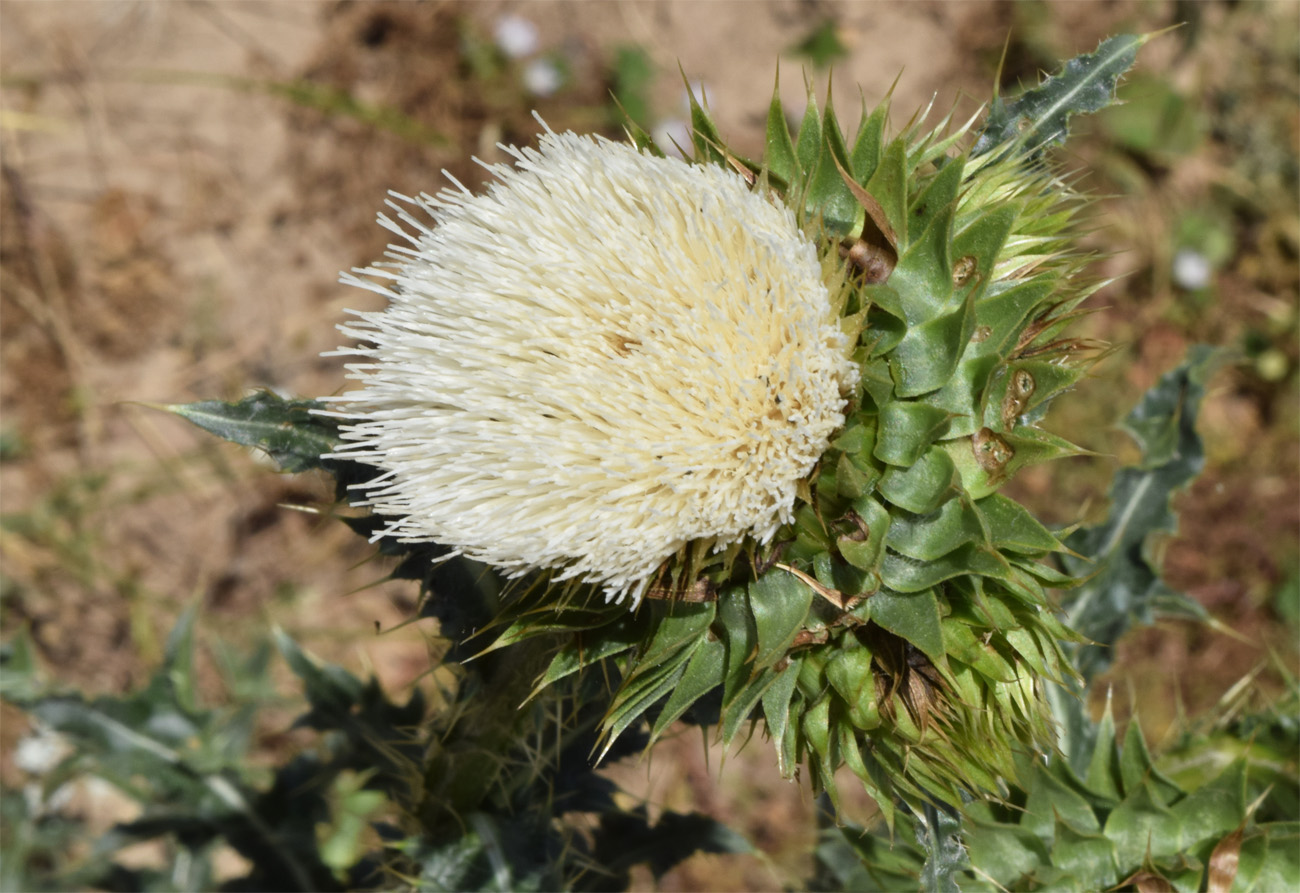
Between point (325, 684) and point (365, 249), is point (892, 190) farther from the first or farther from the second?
point (365, 249)

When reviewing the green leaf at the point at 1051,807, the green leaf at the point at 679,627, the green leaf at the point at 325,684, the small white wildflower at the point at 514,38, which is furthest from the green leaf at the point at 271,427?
the small white wildflower at the point at 514,38

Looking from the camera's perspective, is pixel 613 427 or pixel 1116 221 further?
pixel 1116 221

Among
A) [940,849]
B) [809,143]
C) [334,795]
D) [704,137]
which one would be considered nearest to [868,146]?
[809,143]

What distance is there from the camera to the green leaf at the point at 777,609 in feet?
6.56

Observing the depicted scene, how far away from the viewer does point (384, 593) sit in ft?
18.6

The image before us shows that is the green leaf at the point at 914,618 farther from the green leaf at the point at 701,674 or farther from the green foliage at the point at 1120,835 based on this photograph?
the green foliage at the point at 1120,835

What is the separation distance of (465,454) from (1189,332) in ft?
18.3

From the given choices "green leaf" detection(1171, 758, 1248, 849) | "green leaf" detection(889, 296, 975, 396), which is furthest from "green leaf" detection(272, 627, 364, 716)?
"green leaf" detection(1171, 758, 1248, 849)

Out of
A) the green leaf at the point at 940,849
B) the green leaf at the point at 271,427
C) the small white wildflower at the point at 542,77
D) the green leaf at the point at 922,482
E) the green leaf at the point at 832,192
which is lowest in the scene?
the green leaf at the point at 940,849

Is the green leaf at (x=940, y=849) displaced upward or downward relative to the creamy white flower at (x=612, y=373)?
downward

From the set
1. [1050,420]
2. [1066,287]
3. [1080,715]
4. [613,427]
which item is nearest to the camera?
[613,427]

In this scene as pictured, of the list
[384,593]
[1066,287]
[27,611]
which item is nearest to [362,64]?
[384,593]

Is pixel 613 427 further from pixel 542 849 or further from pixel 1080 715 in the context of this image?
pixel 1080 715

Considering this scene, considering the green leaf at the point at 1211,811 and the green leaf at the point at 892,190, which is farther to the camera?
the green leaf at the point at 1211,811
